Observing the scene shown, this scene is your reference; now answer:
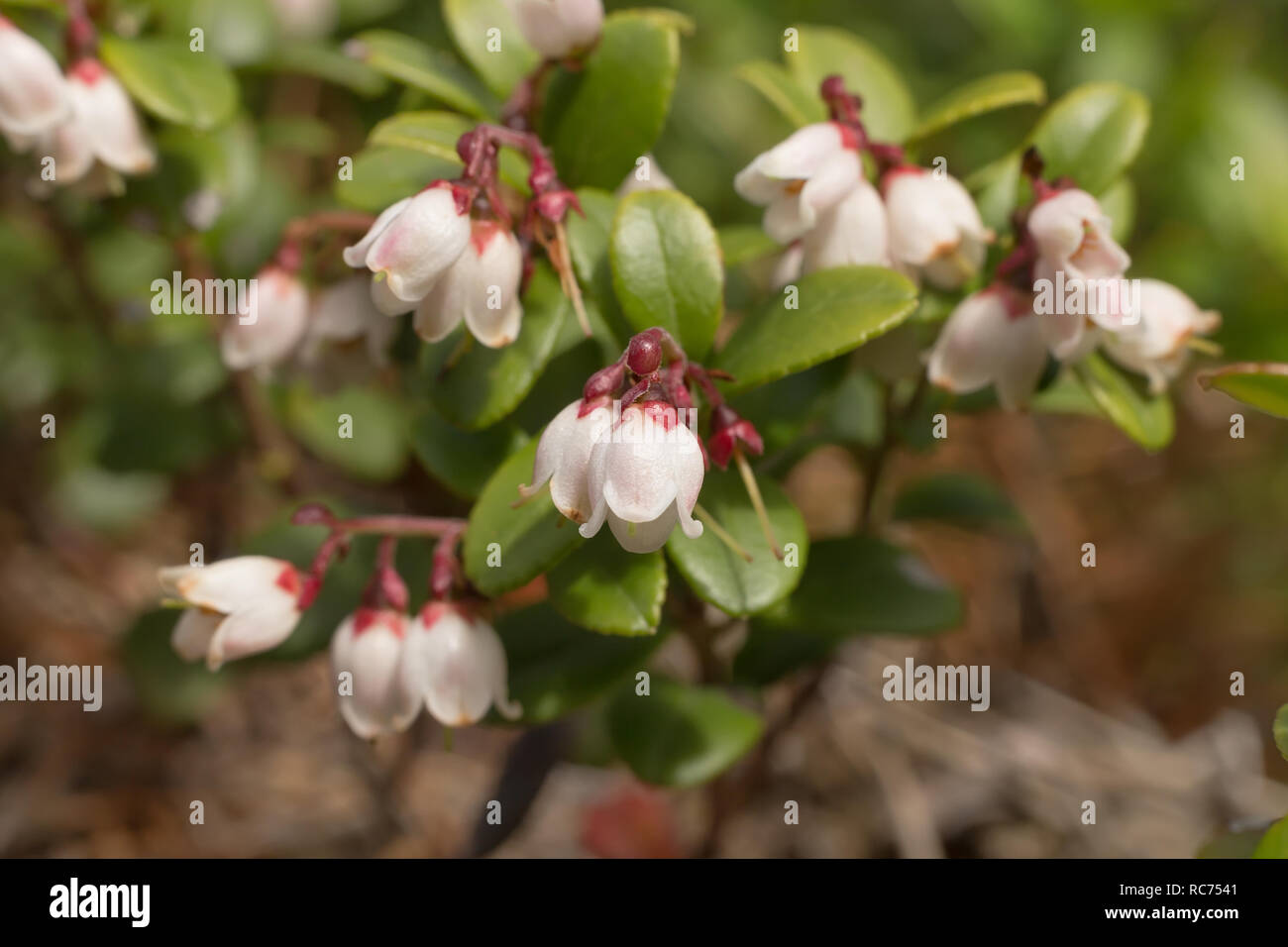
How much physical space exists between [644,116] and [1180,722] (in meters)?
1.83

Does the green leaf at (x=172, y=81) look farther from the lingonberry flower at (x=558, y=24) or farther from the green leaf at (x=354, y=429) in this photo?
the green leaf at (x=354, y=429)

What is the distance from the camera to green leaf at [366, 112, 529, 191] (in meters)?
1.05

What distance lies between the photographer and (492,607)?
3.75 ft

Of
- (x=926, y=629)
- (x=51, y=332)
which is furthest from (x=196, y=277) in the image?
(x=926, y=629)

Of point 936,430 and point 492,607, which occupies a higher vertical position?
point 936,430

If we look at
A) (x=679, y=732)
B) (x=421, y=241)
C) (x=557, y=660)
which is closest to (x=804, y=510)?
(x=679, y=732)

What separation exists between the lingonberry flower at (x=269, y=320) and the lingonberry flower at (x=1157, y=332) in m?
0.90

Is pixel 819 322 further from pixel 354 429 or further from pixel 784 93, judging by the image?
pixel 354 429

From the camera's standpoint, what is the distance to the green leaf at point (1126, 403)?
1119 millimetres

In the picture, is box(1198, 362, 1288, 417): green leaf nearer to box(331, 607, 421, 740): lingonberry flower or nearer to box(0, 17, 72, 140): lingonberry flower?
box(331, 607, 421, 740): lingonberry flower

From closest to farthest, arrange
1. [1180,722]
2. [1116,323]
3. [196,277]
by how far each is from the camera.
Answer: [1116,323] → [196,277] → [1180,722]

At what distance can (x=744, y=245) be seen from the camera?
3.99 ft

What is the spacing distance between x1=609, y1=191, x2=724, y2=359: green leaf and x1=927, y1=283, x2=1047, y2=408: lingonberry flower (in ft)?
0.80
